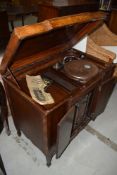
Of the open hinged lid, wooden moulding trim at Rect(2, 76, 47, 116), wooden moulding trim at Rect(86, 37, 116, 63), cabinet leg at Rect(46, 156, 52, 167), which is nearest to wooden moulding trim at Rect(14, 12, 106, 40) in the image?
the open hinged lid

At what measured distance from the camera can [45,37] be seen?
116cm

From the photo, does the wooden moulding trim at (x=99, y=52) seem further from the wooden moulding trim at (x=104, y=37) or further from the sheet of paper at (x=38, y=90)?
the sheet of paper at (x=38, y=90)

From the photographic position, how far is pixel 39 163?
54.1 inches

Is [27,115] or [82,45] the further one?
[82,45]

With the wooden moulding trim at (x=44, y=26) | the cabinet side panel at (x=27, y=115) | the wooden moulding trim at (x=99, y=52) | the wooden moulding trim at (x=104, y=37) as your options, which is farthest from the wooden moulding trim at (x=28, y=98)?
the wooden moulding trim at (x=104, y=37)

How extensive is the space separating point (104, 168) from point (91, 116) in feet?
1.57

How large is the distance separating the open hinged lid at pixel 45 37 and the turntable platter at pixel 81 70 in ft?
0.63

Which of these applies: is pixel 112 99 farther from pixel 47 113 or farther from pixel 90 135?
pixel 47 113

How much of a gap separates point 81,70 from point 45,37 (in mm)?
376

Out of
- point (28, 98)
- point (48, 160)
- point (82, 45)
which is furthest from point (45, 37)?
point (48, 160)

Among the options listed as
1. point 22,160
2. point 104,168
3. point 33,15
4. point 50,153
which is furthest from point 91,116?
point 33,15

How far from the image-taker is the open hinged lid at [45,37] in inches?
30.7

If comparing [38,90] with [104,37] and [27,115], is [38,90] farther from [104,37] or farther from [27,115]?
[104,37]

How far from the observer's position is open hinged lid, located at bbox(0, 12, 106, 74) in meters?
0.78
